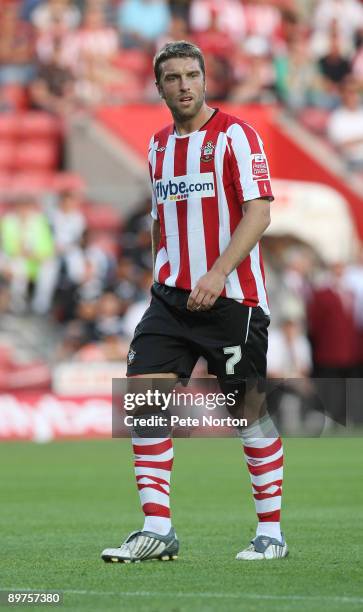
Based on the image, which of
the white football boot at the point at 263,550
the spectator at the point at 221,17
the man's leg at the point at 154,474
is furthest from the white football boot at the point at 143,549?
the spectator at the point at 221,17

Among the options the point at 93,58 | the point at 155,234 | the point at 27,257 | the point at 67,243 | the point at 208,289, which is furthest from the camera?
the point at 93,58

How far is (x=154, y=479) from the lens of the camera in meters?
6.84

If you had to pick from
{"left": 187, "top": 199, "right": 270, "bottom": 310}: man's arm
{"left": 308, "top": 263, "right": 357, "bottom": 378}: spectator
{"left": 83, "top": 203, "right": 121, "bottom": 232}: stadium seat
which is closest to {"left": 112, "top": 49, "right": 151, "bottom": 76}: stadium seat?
{"left": 83, "top": 203, "right": 121, "bottom": 232}: stadium seat

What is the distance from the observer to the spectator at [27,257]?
1817 centimetres

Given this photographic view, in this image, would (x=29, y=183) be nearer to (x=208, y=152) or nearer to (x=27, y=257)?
(x=27, y=257)

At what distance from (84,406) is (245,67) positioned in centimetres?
723

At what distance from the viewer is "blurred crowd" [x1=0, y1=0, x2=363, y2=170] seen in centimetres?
2180

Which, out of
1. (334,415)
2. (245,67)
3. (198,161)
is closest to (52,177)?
(245,67)

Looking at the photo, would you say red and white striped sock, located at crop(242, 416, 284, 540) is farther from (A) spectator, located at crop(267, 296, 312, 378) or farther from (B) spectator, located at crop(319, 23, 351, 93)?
(B) spectator, located at crop(319, 23, 351, 93)

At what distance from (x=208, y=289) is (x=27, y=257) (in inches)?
467

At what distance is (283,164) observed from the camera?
74.3ft

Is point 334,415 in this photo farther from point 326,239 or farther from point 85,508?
point 85,508

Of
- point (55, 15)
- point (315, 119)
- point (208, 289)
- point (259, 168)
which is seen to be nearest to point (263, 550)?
point (208, 289)

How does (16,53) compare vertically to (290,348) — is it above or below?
above
